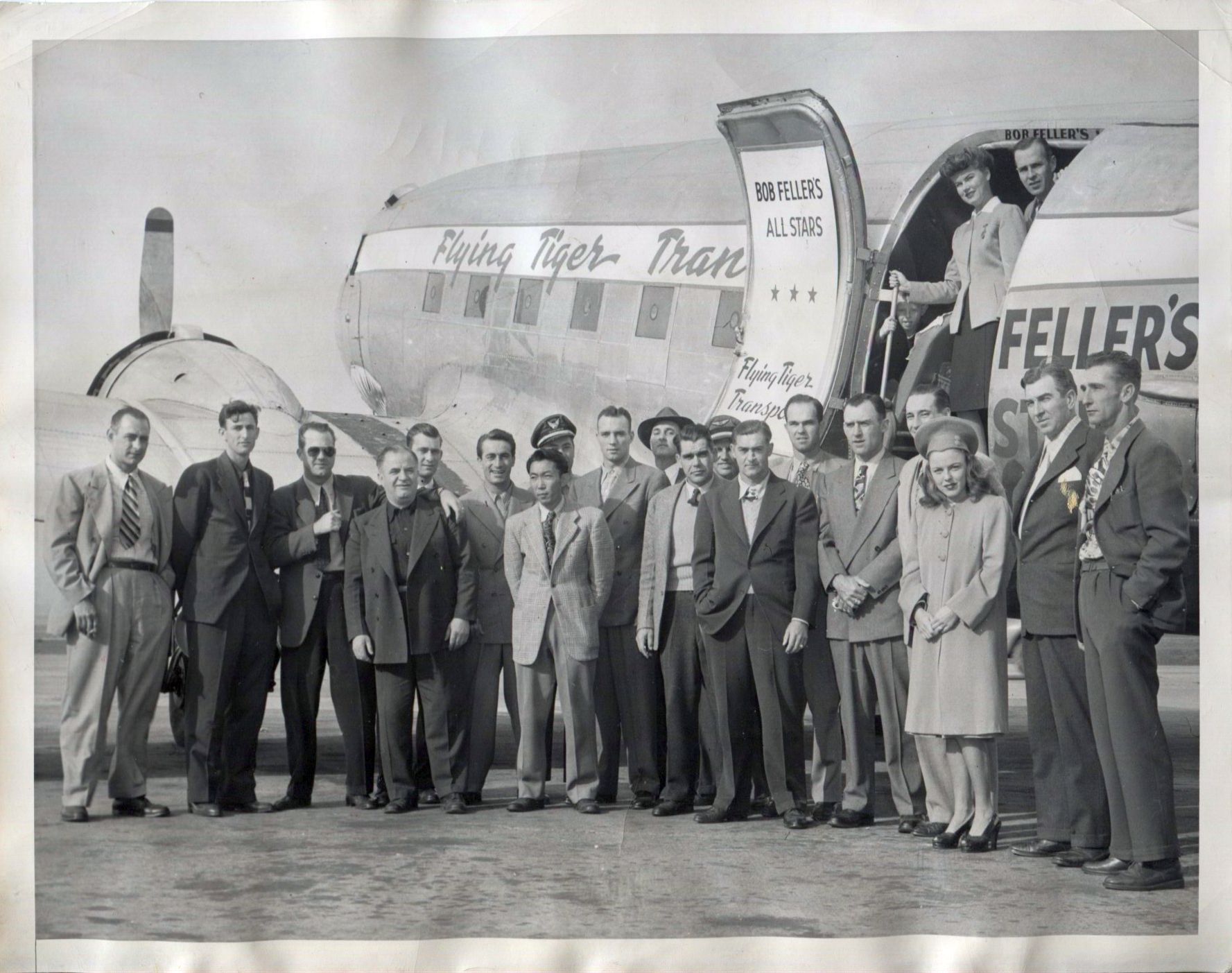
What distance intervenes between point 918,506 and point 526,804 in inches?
66.3

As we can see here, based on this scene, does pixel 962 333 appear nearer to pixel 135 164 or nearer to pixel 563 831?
pixel 563 831

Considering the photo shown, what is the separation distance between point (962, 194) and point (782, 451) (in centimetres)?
109

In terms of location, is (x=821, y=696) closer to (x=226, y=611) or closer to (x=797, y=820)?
(x=797, y=820)

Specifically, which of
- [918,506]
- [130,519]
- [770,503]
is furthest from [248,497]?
[918,506]

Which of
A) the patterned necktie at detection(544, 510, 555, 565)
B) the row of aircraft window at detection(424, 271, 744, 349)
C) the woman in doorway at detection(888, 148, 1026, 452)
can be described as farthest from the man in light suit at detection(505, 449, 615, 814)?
the woman in doorway at detection(888, 148, 1026, 452)

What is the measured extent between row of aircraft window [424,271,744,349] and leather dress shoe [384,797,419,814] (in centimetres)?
171

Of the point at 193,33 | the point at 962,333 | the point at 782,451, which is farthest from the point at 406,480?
the point at 962,333

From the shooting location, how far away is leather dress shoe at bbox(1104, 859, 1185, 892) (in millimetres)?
4500

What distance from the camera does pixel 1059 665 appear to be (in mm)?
4539

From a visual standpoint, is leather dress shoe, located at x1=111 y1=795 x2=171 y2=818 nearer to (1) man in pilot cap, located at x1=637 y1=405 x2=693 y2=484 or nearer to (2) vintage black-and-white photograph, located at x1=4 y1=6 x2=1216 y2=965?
(2) vintage black-and-white photograph, located at x1=4 y1=6 x2=1216 y2=965

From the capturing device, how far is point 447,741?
473cm

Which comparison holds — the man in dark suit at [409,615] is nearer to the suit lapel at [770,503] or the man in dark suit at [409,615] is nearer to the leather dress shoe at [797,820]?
the suit lapel at [770,503]

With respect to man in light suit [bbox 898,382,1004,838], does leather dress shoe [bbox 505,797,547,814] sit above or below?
below

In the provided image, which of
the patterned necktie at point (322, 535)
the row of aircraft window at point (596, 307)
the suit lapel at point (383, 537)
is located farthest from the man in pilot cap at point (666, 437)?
the patterned necktie at point (322, 535)
